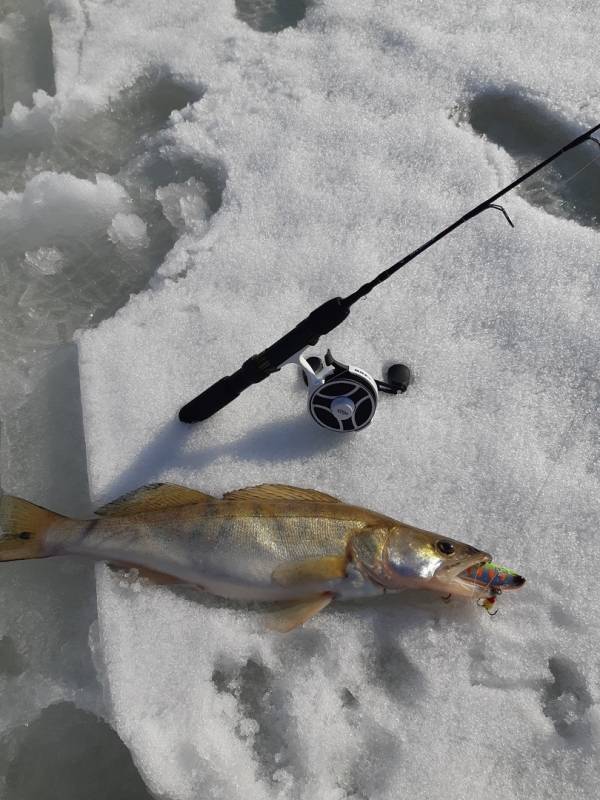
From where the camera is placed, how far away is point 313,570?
238cm

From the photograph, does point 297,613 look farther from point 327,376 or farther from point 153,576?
point 327,376

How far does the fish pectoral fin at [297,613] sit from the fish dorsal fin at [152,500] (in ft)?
1.58

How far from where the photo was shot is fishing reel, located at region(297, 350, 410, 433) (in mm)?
2445

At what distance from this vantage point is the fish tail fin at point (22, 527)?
2.39m

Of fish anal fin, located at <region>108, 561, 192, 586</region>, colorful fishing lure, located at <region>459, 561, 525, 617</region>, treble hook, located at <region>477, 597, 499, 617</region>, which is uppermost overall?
colorful fishing lure, located at <region>459, 561, 525, 617</region>

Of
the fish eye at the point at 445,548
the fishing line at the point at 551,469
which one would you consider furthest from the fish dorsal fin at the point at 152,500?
the fishing line at the point at 551,469

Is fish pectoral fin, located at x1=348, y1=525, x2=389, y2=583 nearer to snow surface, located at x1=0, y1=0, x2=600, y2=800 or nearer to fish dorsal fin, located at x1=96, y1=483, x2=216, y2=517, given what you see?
snow surface, located at x1=0, y1=0, x2=600, y2=800

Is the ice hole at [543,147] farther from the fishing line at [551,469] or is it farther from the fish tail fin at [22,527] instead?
the fish tail fin at [22,527]

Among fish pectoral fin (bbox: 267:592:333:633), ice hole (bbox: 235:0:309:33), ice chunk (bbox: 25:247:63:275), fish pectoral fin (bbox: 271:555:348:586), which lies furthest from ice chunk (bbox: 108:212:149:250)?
fish pectoral fin (bbox: 267:592:333:633)

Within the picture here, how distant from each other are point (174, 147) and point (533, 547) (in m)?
2.50

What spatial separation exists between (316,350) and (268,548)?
2.99 ft

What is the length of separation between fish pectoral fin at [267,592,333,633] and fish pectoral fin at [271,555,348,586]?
0.06 metres

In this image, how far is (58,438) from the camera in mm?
2811

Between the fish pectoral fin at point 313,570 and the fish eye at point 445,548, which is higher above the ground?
the fish eye at point 445,548
